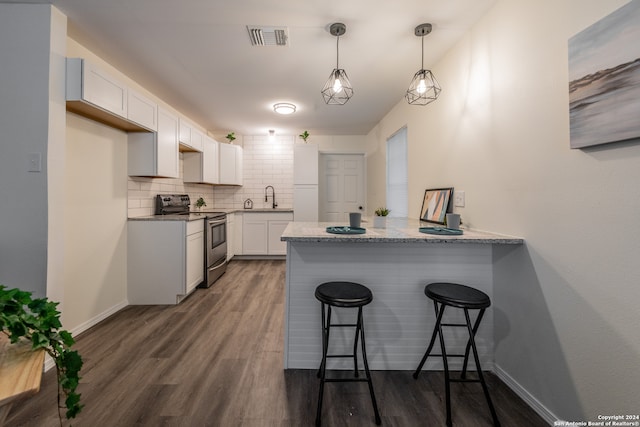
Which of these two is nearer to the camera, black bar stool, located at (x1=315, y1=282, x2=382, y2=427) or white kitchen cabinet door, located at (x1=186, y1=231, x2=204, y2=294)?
black bar stool, located at (x1=315, y1=282, x2=382, y2=427)

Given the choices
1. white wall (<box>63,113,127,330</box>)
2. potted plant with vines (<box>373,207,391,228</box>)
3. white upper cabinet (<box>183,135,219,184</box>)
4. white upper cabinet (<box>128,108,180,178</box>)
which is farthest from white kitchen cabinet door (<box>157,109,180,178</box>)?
potted plant with vines (<box>373,207,391,228</box>)

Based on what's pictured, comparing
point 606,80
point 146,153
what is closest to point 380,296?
point 606,80

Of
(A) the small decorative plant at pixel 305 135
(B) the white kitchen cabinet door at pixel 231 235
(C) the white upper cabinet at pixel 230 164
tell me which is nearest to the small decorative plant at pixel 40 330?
(B) the white kitchen cabinet door at pixel 231 235

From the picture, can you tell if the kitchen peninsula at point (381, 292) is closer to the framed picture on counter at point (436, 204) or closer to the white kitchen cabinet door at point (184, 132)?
the framed picture on counter at point (436, 204)

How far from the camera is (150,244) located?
9.50 feet

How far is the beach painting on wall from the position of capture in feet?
3.28

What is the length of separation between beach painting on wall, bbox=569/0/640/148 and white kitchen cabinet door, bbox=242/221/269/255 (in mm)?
4293

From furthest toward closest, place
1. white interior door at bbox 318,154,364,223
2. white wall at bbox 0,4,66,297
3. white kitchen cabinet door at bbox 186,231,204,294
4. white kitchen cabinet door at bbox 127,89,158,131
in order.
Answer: white interior door at bbox 318,154,364,223, white kitchen cabinet door at bbox 186,231,204,294, white kitchen cabinet door at bbox 127,89,158,131, white wall at bbox 0,4,66,297

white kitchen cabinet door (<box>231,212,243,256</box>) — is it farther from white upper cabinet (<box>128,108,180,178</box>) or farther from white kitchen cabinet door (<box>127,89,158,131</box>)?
white kitchen cabinet door (<box>127,89,158,131</box>)

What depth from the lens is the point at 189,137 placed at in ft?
11.8

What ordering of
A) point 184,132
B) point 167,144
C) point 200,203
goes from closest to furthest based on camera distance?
1. point 167,144
2. point 184,132
3. point 200,203

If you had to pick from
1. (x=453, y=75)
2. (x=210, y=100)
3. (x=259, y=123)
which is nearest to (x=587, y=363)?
(x=453, y=75)

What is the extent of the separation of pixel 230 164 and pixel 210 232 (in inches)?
66.8

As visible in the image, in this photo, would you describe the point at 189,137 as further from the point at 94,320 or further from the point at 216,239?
the point at 94,320
